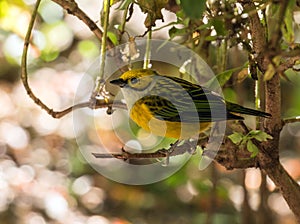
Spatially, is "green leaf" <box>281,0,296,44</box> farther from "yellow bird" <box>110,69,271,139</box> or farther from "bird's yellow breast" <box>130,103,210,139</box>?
"bird's yellow breast" <box>130,103,210,139</box>

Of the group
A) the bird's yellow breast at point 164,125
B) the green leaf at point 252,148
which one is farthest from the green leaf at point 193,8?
the bird's yellow breast at point 164,125

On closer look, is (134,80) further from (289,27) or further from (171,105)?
(289,27)

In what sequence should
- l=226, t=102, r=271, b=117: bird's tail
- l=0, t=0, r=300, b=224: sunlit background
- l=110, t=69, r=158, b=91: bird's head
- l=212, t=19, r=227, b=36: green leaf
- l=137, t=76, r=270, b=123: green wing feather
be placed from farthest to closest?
l=0, t=0, r=300, b=224: sunlit background < l=110, t=69, r=158, b=91: bird's head < l=137, t=76, r=270, b=123: green wing feather < l=226, t=102, r=271, b=117: bird's tail < l=212, t=19, r=227, b=36: green leaf

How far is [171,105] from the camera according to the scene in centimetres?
153

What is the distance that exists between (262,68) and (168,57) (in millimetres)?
A: 583

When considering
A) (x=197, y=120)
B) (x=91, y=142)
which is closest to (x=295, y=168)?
(x=91, y=142)

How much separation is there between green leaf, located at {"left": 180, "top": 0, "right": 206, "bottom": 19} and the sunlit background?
1735 millimetres

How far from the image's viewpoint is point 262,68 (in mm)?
1105

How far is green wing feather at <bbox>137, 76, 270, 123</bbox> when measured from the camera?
134 cm

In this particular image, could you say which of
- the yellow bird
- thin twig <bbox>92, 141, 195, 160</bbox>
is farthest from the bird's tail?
thin twig <bbox>92, 141, 195, 160</bbox>

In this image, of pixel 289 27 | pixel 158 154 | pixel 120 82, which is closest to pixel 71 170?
pixel 120 82

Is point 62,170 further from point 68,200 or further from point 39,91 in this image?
point 39,91

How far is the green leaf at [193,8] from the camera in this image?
769mm

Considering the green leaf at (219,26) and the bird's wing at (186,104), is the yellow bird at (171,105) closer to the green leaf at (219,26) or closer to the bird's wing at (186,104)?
the bird's wing at (186,104)
